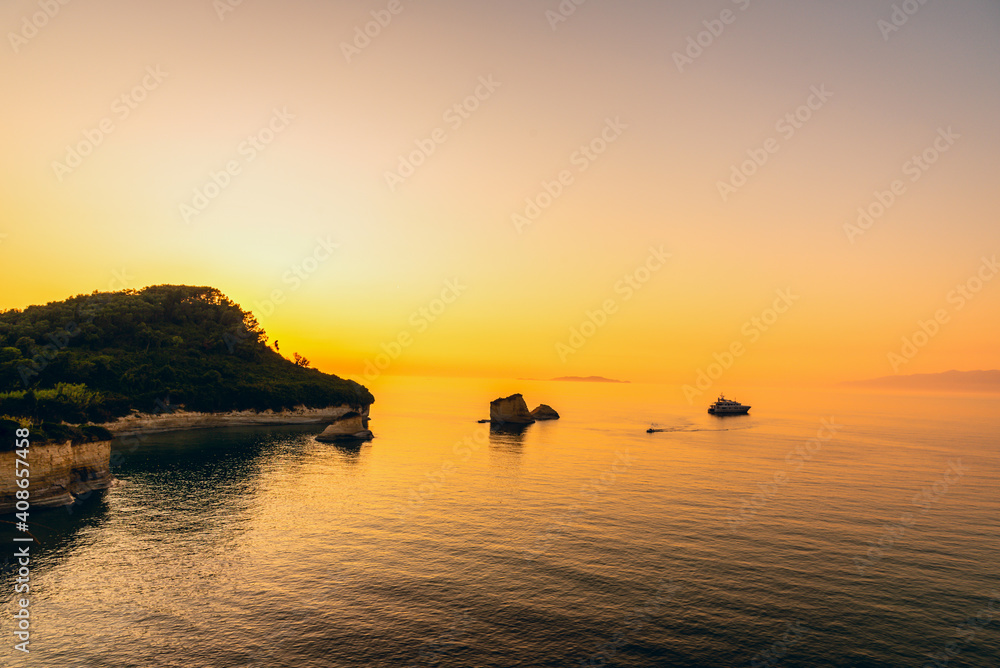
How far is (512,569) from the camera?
3603cm

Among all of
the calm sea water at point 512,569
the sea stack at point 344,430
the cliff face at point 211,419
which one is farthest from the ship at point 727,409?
the sea stack at point 344,430

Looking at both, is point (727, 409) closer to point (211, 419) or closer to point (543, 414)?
point (543, 414)

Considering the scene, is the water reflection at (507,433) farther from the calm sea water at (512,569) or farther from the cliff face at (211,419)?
the cliff face at (211,419)

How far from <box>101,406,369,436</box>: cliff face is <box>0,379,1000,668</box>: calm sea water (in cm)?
3338

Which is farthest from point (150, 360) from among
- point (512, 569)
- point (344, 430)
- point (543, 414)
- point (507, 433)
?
point (512, 569)

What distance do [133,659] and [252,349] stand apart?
466 feet

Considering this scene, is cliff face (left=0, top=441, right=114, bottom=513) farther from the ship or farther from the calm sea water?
the ship

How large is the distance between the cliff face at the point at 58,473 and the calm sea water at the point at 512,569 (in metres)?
2.76

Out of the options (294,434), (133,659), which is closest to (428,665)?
(133,659)

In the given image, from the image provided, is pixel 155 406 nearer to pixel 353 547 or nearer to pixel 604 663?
pixel 353 547

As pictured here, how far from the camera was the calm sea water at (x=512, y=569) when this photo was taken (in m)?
25.5

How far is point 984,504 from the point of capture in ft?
182

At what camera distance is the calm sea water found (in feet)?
83.5

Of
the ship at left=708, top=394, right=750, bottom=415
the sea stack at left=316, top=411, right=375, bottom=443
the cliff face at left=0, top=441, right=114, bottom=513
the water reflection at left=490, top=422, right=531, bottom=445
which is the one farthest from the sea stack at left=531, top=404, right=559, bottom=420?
the cliff face at left=0, top=441, right=114, bottom=513
